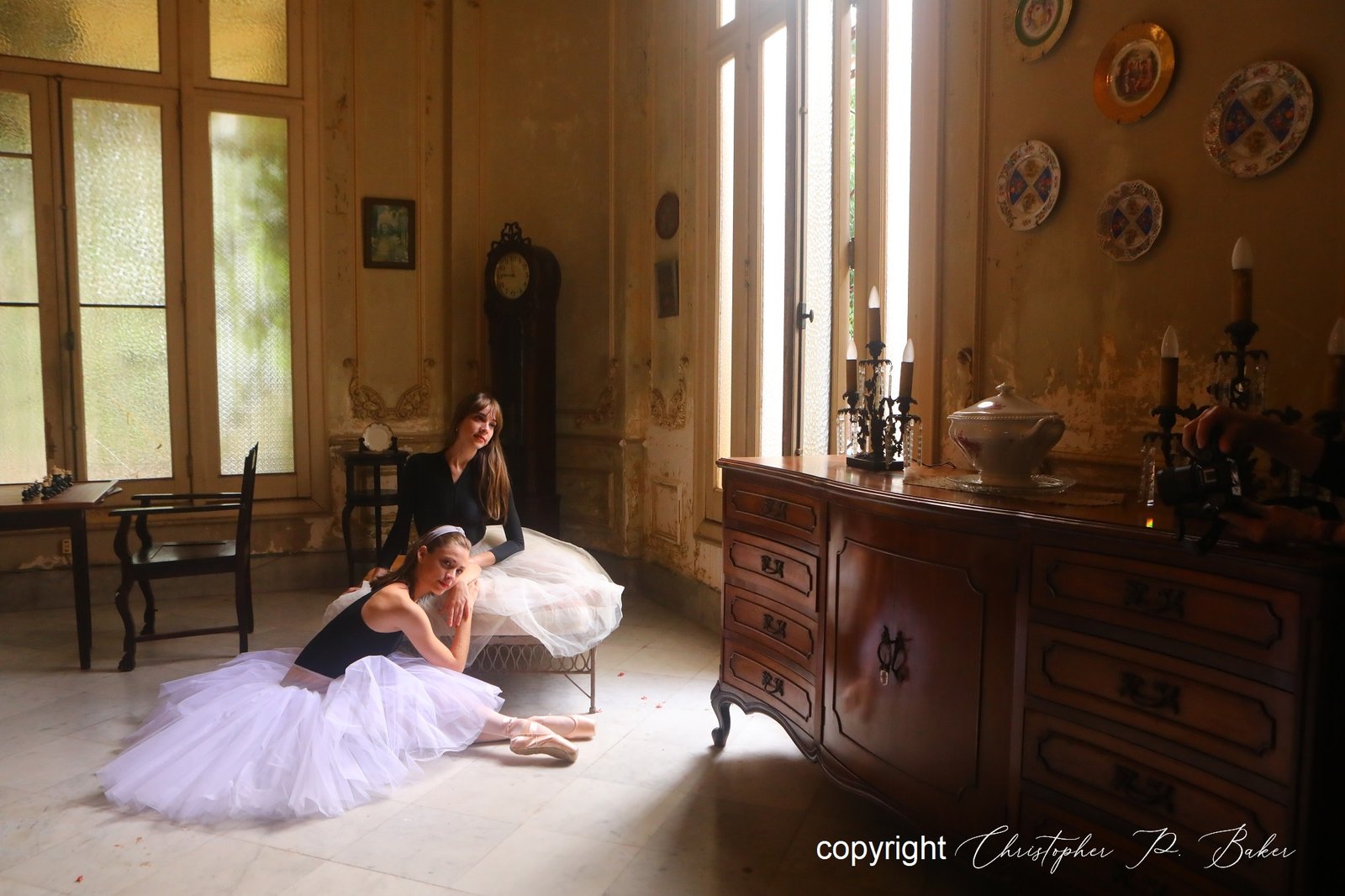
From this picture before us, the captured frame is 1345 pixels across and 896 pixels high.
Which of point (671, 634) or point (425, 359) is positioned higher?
point (425, 359)

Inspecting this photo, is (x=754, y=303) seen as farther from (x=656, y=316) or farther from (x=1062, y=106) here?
(x=1062, y=106)

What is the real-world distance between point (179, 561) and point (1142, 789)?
4.12 metres

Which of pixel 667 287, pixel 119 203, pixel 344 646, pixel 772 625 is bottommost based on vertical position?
pixel 344 646

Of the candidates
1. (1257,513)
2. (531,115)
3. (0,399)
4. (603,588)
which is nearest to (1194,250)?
(1257,513)

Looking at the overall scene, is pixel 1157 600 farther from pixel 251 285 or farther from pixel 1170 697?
pixel 251 285

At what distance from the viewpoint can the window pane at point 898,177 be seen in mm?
3279

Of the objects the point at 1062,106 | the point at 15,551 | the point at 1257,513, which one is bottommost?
the point at 15,551

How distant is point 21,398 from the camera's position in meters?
5.27

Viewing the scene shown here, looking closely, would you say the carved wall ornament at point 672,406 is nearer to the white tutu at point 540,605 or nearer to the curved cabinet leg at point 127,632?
the white tutu at point 540,605

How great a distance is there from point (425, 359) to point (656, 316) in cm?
169

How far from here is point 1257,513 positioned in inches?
59.7

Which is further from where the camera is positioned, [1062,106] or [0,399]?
[0,399]

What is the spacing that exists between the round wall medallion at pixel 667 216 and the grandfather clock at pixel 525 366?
82cm

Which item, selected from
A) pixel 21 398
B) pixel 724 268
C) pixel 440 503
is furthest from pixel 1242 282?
pixel 21 398
